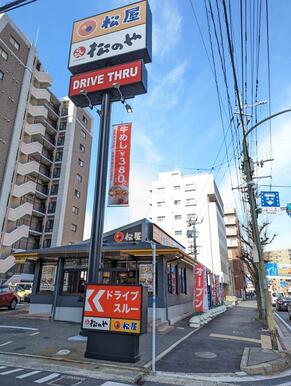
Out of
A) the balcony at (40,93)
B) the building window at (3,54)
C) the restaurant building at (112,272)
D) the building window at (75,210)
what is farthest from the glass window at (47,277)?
the balcony at (40,93)

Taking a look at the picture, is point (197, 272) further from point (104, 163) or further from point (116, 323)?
point (116, 323)

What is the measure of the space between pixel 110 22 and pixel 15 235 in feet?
98.6

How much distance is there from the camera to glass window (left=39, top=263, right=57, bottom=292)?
1633 centimetres

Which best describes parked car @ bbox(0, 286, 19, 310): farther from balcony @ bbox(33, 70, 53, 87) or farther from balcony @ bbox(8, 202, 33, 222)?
balcony @ bbox(33, 70, 53, 87)

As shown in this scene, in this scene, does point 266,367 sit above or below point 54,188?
below

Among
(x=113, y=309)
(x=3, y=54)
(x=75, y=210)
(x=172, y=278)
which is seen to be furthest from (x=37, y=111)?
(x=113, y=309)

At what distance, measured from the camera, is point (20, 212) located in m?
37.9

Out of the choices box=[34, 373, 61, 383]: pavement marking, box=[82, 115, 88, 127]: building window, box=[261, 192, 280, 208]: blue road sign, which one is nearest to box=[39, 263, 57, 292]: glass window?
box=[34, 373, 61, 383]: pavement marking

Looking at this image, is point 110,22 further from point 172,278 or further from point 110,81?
point 172,278

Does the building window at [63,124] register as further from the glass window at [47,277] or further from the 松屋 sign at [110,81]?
the 松屋 sign at [110,81]

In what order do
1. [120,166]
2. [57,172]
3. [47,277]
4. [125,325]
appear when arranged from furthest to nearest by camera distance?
[57,172], [47,277], [120,166], [125,325]

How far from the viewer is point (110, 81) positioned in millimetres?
12578

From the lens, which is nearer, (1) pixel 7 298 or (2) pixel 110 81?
(2) pixel 110 81

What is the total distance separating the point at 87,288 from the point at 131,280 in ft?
23.9
